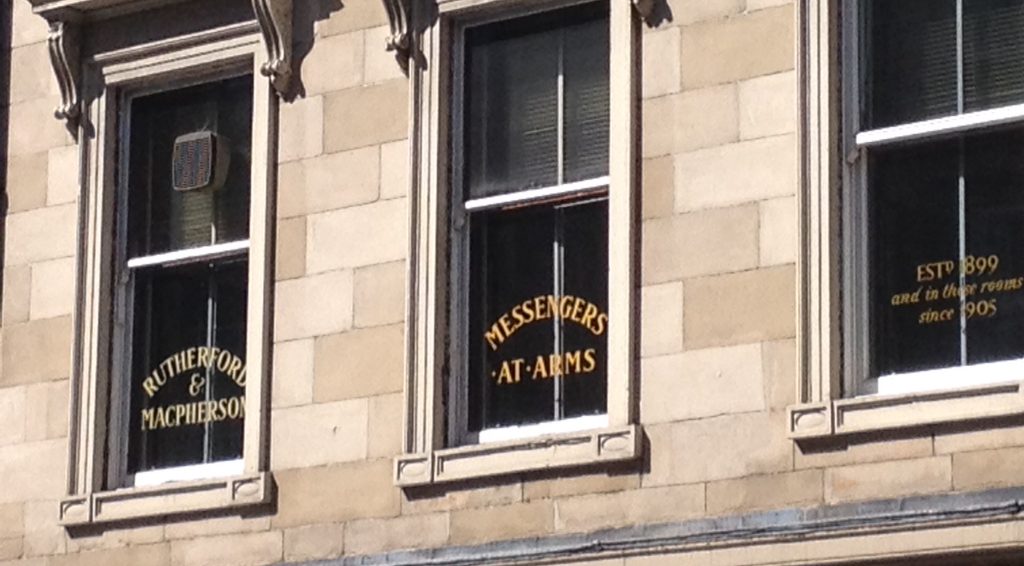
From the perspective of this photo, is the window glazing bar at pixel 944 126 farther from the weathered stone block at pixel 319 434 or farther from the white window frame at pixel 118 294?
the white window frame at pixel 118 294

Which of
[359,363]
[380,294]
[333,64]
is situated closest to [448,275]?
[380,294]

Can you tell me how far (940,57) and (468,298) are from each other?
321 centimetres

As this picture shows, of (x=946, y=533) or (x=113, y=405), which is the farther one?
(x=113, y=405)

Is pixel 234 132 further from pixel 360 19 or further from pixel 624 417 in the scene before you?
pixel 624 417

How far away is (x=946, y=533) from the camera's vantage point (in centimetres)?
1448

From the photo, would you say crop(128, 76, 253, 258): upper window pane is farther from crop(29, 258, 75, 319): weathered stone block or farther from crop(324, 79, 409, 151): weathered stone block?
crop(324, 79, 409, 151): weathered stone block

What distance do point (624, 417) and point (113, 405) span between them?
12.9 ft

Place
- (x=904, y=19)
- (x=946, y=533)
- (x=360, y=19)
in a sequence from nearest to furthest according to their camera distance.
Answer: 1. (x=946, y=533)
2. (x=904, y=19)
3. (x=360, y=19)

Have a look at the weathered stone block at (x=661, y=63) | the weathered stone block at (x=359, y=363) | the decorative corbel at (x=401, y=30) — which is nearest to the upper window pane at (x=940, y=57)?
the weathered stone block at (x=661, y=63)

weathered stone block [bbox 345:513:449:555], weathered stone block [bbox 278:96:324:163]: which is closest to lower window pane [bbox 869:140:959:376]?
weathered stone block [bbox 345:513:449:555]

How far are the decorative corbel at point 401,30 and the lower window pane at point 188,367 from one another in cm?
172

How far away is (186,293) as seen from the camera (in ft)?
60.7

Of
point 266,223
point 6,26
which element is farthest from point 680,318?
point 6,26

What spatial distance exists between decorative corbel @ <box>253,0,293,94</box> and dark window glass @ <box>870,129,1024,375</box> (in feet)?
13.4
